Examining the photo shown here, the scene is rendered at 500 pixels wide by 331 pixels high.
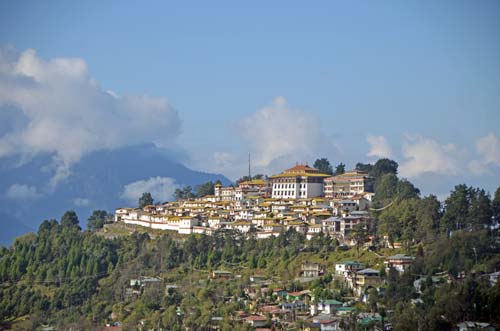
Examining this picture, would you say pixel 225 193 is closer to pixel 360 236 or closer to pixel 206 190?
pixel 206 190

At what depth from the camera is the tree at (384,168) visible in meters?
62.8

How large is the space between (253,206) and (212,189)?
9.67 m

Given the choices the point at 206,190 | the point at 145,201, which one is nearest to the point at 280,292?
the point at 206,190

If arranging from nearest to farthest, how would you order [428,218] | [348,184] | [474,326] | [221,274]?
[474,326]
[428,218]
[221,274]
[348,184]

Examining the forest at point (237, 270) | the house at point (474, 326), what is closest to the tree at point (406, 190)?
the forest at point (237, 270)

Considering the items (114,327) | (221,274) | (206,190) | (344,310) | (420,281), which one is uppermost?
(206,190)

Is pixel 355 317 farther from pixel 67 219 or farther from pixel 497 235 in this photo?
pixel 67 219

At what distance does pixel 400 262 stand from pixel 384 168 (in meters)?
17.0

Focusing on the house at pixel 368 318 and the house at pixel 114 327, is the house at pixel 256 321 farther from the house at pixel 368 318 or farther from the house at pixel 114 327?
the house at pixel 114 327

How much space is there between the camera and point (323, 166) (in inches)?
2749

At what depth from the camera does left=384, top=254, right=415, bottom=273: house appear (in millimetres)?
46156

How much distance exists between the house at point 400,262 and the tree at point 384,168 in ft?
53.0

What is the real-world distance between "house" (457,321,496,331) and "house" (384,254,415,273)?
6898mm

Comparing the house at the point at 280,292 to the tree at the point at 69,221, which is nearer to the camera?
the house at the point at 280,292
